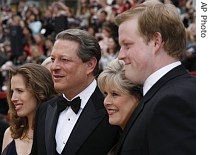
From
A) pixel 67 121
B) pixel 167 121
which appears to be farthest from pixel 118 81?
pixel 167 121

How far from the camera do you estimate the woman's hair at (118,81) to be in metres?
3.26

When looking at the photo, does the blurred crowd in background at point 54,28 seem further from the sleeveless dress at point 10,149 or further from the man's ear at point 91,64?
the man's ear at point 91,64

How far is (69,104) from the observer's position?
3.63 m

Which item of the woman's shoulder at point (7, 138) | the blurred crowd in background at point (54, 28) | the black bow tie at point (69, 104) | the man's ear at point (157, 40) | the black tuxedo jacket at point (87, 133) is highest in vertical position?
the man's ear at point (157, 40)

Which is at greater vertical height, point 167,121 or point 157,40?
point 157,40

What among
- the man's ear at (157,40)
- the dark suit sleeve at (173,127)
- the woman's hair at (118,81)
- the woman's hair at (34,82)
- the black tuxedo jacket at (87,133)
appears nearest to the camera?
the dark suit sleeve at (173,127)

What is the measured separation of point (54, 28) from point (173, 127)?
14296 mm

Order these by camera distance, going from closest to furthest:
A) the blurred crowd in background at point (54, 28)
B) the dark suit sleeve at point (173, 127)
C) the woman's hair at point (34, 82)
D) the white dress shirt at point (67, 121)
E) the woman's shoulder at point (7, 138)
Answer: the dark suit sleeve at point (173, 127) < the white dress shirt at point (67, 121) < the woman's hair at point (34, 82) < the woman's shoulder at point (7, 138) < the blurred crowd in background at point (54, 28)

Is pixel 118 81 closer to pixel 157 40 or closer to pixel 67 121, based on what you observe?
pixel 67 121

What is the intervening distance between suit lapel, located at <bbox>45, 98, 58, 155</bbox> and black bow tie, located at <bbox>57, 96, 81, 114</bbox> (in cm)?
6

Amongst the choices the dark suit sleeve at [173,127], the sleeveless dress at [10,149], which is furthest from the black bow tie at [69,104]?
the dark suit sleeve at [173,127]

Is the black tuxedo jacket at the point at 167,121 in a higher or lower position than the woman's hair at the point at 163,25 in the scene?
lower

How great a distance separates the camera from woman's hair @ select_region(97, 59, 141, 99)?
10.7 ft

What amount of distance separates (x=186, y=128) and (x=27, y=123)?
2254mm
